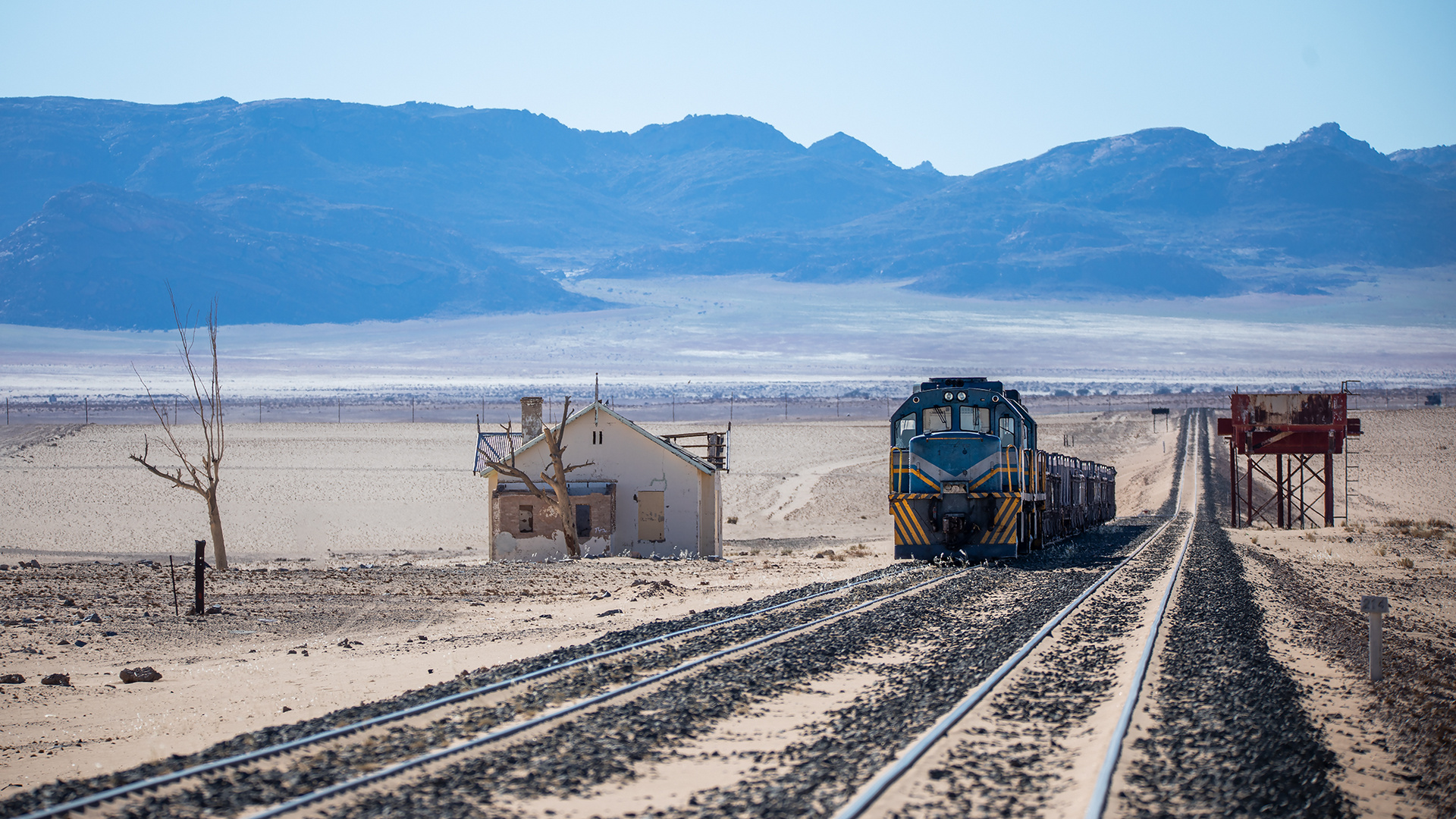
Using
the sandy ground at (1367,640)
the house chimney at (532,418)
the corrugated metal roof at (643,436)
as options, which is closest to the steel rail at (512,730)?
the sandy ground at (1367,640)

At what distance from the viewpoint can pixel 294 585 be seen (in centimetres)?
2155

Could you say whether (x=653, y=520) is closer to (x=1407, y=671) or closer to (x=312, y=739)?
(x=1407, y=671)

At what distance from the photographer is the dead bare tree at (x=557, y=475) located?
96.9 feet

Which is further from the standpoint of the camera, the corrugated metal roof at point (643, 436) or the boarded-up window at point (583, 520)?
the corrugated metal roof at point (643, 436)

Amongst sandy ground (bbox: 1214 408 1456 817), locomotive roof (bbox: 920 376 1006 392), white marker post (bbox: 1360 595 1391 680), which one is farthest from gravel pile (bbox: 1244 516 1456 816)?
locomotive roof (bbox: 920 376 1006 392)

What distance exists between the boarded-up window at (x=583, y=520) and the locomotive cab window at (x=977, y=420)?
1174 centimetres

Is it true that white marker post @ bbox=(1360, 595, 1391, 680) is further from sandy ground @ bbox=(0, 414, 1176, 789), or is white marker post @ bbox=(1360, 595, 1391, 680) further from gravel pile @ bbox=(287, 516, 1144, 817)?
sandy ground @ bbox=(0, 414, 1176, 789)

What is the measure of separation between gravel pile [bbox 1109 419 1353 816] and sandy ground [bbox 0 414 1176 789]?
24.4ft

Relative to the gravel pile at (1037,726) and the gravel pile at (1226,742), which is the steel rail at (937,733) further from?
the gravel pile at (1226,742)

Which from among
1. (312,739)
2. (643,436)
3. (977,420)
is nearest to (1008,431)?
(977,420)

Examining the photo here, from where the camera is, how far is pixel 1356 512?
4388cm

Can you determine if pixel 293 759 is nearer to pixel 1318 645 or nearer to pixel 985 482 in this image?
pixel 1318 645

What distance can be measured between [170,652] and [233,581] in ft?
24.4

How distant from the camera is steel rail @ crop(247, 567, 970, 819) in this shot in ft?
24.1
